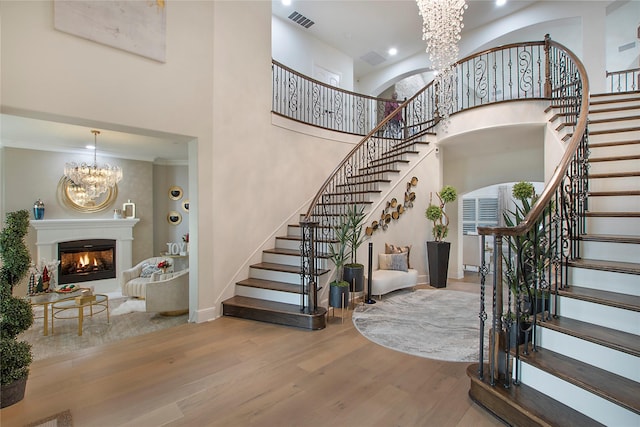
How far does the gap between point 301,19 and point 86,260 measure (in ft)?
24.8

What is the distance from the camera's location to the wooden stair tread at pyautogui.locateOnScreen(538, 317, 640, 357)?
170 cm

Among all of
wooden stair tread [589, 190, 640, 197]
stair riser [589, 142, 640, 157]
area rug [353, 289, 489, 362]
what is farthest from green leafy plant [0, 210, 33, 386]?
stair riser [589, 142, 640, 157]

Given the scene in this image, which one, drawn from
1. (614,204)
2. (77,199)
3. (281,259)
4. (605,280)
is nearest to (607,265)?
(605,280)

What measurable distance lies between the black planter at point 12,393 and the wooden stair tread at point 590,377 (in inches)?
147

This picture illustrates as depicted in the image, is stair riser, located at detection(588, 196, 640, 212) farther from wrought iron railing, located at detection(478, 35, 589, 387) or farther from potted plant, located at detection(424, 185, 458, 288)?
potted plant, located at detection(424, 185, 458, 288)

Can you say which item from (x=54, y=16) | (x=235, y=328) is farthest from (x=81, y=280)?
(x=54, y=16)

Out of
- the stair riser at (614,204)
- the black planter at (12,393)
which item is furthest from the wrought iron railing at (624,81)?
the black planter at (12,393)

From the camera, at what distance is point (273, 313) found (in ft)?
12.3

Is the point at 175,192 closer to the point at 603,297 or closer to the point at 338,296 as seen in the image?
the point at 338,296

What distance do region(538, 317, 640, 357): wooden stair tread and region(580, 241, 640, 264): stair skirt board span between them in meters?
0.86

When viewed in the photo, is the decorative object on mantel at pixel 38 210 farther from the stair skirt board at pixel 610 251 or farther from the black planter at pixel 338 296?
the stair skirt board at pixel 610 251

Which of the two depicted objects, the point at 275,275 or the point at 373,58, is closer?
the point at 275,275

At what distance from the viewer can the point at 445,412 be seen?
204 cm

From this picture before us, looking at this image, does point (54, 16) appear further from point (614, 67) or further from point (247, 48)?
point (614, 67)
